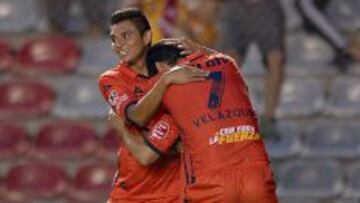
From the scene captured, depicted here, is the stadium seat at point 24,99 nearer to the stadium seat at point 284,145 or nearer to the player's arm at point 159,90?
the stadium seat at point 284,145

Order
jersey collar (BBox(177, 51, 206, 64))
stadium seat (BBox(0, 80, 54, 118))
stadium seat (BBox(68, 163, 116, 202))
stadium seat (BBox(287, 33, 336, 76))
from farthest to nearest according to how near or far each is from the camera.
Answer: stadium seat (BBox(0, 80, 54, 118)) < stadium seat (BBox(287, 33, 336, 76)) < stadium seat (BBox(68, 163, 116, 202)) < jersey collar (BBox(177, 51, 206, 64))

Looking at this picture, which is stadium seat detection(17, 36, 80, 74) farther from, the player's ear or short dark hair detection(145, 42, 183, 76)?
short dark hair detection(145, 42, 183, 76)

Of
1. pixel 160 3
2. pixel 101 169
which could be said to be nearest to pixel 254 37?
pixel 160 3

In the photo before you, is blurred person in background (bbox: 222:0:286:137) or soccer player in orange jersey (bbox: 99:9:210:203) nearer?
soccer player in orange jersey (bbox: 99:9:210:203)

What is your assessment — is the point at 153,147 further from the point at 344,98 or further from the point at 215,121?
the point at 344,98

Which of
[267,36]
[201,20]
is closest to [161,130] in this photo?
[267,36]

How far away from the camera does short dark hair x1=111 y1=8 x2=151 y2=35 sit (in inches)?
243

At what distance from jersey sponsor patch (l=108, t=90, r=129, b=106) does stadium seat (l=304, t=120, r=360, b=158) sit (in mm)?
3947

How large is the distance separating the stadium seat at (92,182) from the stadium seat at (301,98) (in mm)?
1416

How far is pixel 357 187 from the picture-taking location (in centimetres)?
969

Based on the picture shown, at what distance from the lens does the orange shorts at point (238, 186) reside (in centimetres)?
568

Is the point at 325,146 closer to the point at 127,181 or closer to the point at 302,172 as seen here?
the point at 302,172

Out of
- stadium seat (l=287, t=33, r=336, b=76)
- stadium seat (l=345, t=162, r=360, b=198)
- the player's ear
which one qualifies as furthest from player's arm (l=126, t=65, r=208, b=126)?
stadium seat (l=287, t=33, r=336, b=76)

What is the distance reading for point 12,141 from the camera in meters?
10.5
